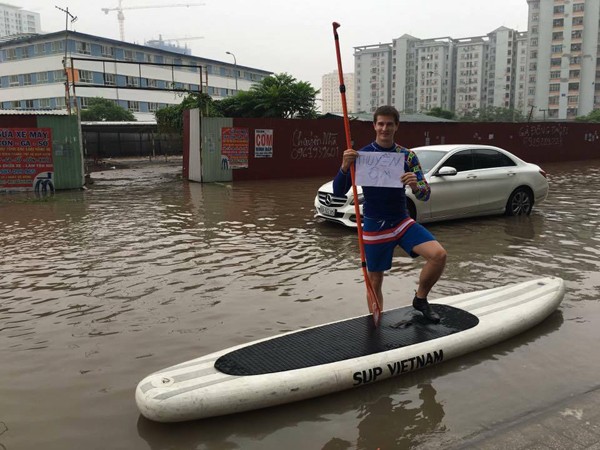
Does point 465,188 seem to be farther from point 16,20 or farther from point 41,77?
point 16,20

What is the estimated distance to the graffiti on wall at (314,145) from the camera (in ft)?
63.2

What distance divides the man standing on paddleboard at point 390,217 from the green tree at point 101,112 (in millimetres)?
60848

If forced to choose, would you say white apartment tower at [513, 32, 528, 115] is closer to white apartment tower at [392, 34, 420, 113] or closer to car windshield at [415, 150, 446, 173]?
white apartment tower at [392, 34, 420, 113]

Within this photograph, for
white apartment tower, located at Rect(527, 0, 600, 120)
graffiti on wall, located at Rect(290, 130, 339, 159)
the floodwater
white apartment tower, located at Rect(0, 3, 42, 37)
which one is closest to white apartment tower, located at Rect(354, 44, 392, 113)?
white apartment tower, located at Rect(527, 0, 600, 120)

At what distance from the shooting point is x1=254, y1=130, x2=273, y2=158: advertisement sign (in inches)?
715

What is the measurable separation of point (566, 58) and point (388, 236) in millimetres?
113948

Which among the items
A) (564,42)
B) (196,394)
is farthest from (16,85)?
(564,42)

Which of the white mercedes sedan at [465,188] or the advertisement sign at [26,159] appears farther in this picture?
the advertisement sign at [26,159]

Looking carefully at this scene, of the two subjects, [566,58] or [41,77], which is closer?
[41,77]

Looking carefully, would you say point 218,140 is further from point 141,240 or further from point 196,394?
point 196,394

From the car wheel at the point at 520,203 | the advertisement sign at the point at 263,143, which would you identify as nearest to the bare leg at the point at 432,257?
the car wheel at the point at 520,203

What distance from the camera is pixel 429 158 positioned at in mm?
9344

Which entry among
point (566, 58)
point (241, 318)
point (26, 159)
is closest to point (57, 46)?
point (26, 159)

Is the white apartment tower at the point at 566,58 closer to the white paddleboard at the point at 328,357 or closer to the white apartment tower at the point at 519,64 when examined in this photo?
the white apartment tower at the point at 519,64
